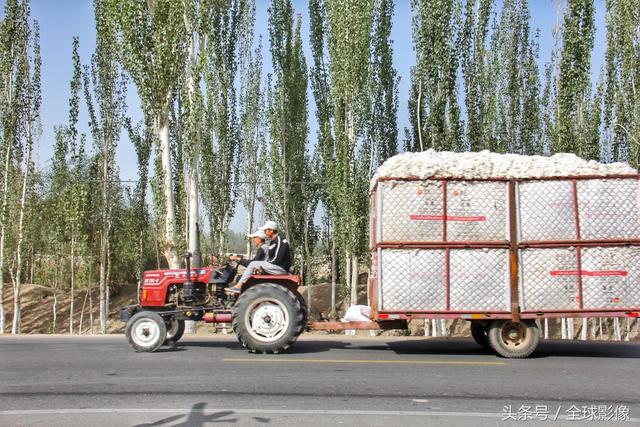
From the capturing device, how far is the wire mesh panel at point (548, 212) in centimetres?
916

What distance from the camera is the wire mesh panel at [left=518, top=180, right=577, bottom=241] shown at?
361 inches

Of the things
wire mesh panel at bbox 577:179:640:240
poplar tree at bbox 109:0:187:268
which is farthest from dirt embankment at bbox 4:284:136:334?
wire mesh panel at bbox 577:179:640:240

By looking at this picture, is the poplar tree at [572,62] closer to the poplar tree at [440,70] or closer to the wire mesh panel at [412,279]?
the poplar tree at [440,70]

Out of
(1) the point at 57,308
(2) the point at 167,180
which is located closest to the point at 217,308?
(2) the point at 167,180

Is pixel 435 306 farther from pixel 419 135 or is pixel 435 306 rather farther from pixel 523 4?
pixel 523 4

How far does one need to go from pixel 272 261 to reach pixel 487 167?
11.3ft

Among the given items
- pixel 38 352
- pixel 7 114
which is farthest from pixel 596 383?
pixel 7 114

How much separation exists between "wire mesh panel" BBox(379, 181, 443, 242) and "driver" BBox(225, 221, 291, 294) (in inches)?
65.1

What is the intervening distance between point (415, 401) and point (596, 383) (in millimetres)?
2431

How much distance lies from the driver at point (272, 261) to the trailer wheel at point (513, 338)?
321 cm

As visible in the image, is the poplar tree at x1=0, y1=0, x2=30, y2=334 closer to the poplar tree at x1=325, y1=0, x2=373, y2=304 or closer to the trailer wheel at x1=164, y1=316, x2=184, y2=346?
the poplar tree at x1=325, y1=0, x2=373, y2=304

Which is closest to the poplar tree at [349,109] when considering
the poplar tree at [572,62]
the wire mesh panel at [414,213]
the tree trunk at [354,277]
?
the tree trunk at [354,277]

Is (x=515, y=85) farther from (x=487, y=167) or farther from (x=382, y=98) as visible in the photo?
(x=487, y=167)

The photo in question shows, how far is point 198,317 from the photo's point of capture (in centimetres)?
1018
